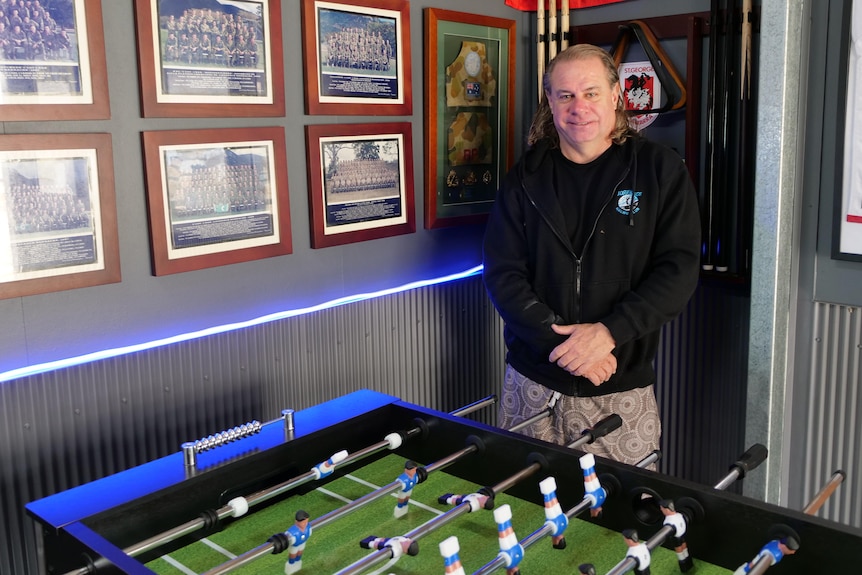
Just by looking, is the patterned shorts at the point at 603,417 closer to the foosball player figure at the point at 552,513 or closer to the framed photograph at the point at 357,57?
the foosball player figure at the point at 552,513

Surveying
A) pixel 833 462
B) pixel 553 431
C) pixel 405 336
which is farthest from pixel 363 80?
pixel 833 462

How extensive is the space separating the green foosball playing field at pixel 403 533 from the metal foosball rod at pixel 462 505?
43 millimetres

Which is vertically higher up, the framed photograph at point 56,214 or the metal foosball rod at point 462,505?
the framed photograph at point 56,214

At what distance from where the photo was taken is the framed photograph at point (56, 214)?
2.19 metres

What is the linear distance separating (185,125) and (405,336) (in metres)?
1.24

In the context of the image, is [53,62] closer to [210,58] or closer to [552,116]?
[210,58]

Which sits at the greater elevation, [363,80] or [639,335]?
[363,80]

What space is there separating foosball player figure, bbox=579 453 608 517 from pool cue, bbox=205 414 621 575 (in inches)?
9.8

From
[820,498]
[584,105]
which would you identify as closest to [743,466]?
[820,498]

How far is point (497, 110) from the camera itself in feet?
Result: 11.8

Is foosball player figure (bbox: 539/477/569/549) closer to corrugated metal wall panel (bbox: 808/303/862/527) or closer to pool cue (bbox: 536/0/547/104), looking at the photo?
corrugated metal wall panel (bbox: 808/303/862/527)

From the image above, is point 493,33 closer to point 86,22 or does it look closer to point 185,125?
point 185,125

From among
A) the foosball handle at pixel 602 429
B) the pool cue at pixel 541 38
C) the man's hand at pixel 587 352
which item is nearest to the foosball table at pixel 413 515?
the foosball handle at pixel 602 429

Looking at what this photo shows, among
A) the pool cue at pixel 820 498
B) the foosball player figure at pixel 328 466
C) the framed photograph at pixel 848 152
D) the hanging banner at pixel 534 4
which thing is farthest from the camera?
the hanging banner at pixel 534 4
